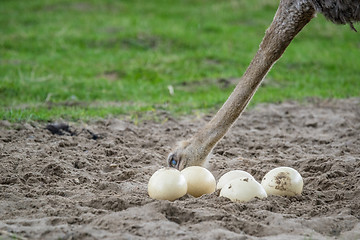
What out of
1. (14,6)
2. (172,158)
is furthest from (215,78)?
(14,6)

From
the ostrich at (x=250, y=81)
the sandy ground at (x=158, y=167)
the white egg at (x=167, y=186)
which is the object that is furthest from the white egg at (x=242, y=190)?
the ostrich at (x=250, y=81)

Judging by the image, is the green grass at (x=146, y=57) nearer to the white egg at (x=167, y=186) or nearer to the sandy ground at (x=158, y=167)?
the sandy ground at (x=158, y=167)

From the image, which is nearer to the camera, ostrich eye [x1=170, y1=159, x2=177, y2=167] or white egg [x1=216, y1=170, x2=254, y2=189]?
white egg [x1=216, y1=170, x2=254, y2=189]

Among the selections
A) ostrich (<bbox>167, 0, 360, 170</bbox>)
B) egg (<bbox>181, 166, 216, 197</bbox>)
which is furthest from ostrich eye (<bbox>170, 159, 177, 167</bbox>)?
egg (<bbox>181, 166, 216, 197</bbox>)

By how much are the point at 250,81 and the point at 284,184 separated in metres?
1.13

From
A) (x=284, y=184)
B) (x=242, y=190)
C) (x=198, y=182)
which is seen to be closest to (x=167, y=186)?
(x=198, y=182)

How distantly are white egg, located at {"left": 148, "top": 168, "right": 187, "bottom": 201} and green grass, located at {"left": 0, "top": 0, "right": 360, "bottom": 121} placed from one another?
9.97 ft

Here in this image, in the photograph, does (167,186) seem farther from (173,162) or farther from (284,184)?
(284,184)

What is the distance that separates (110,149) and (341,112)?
12.8 ft

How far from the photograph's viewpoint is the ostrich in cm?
526

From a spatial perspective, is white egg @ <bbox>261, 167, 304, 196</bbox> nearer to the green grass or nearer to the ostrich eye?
the ostrich eye

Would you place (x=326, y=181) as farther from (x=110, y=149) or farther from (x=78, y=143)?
(x=78, y=143)

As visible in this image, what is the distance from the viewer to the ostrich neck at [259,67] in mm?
5266

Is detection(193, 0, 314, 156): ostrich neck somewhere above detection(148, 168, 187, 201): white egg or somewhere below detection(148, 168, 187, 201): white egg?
above
